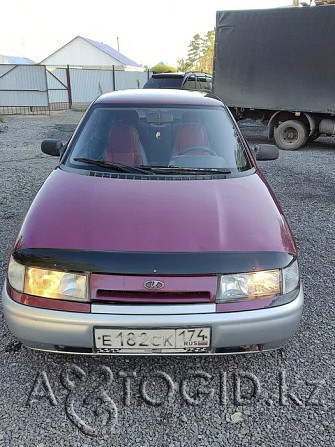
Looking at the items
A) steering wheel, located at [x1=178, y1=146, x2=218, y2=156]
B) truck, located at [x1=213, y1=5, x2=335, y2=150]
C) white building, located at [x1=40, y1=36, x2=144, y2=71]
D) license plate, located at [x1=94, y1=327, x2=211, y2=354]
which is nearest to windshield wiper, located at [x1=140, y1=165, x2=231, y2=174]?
steering wheel, located at [x1=178, y1=146, x2=218, y2=156]

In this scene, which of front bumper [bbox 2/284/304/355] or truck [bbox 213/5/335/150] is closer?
front bumper [bbox 2/284/304/355]

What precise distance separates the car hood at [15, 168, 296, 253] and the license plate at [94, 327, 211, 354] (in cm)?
40

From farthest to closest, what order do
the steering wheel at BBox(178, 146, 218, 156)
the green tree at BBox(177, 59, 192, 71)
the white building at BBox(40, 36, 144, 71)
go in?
the green tree at BBox(177, 59, 192, 71)
the white building at BBox(40, 36, 144, 71)
the steering wheel at BBox(178, 146, 218, 156)

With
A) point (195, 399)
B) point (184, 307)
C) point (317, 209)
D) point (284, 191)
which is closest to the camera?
point (184, 307)

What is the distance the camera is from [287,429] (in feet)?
6.62

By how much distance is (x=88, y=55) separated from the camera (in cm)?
5034

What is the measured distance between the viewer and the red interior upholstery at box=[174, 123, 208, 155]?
3258 mm

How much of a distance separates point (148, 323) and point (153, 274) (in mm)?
Answer: 234

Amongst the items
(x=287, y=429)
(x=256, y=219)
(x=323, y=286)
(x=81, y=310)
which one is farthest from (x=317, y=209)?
(x=81, y=310)

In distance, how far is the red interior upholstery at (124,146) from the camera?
3074mm

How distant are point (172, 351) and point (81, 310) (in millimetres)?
498

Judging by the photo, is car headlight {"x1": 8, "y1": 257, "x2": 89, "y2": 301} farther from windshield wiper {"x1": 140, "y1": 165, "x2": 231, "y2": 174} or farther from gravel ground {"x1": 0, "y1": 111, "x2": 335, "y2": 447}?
windshield wiper {"x1": 140, "y1": 165, "x2": 231, "y2": 174}

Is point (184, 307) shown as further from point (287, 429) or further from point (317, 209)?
point (317, 209)

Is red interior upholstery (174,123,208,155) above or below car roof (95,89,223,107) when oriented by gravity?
below
